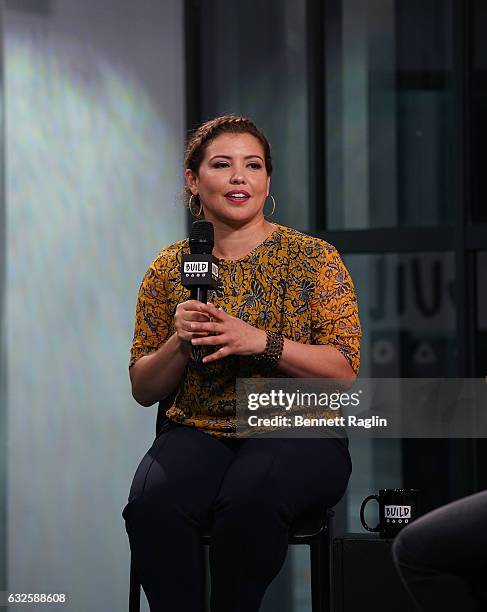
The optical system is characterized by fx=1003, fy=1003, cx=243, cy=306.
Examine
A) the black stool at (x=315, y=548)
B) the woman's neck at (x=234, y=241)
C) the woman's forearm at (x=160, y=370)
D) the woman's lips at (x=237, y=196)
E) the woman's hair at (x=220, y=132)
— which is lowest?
the black stool at (x=315, y=548)

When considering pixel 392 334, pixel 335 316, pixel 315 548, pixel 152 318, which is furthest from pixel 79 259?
pixel 315 548

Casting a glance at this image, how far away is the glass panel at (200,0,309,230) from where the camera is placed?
3.68 m

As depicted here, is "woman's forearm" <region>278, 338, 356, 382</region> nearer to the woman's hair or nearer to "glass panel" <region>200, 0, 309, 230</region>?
the woman's hair

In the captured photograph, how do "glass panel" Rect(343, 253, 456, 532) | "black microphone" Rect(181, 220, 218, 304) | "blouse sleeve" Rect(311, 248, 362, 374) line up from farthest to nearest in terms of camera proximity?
"glass panel" Rect(343, 253, 456, 532) → "blouse sleeve" Rect(311, 248, 362, 374) → "black microphone" Rect(181, 220, 218, 304)

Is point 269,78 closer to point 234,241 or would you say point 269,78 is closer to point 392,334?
point 392,334

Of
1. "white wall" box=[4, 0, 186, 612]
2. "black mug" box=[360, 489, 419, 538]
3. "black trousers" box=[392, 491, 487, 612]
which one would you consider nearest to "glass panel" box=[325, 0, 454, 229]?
"white wall" box=[4, 0, 186, 612]

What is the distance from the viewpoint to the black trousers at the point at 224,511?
6.88ft

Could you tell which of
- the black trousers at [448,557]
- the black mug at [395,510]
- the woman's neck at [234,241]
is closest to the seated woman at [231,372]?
the woman's neck at [234,241]

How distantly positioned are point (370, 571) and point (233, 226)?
0.87m

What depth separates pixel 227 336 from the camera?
2.11m

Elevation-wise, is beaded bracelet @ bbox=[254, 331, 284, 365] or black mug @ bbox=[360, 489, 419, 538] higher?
beaded bracelet @ bbox=[254, 331, 284, 365]

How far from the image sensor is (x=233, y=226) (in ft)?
7.84

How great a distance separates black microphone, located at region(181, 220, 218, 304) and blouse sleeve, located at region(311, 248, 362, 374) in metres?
0.30

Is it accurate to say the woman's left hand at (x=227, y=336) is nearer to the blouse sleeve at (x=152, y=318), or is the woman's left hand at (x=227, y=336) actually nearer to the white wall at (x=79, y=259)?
the blouse sleeve at (x=152, y=318)
